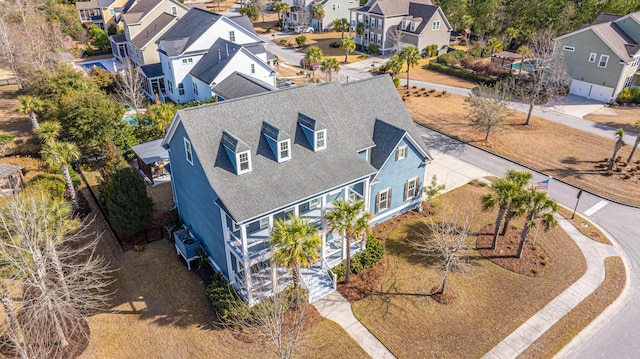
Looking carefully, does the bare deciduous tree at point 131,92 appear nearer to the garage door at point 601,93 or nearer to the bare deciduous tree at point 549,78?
the bare deciduous tree at point 549,78

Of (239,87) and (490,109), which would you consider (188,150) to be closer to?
(239,87)

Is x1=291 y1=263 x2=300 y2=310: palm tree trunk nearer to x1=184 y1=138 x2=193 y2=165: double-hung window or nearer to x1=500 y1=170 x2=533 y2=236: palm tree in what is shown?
x1=184 y1=138 x2=193 y2=165: double-hung window

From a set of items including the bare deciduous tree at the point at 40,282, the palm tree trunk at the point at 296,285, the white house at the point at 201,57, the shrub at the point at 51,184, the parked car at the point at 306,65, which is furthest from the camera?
the parked car at the point at 306,65

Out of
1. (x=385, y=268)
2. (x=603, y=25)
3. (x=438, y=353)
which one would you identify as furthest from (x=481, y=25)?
(x=438, y=353)

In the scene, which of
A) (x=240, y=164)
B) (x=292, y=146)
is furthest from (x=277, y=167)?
(x=240, y=164)

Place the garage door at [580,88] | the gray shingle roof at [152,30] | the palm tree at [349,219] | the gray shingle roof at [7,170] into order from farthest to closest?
the gray shingle roof at [152,30], the garage door at [580,88], the gray shingle roof at [7,170], the palm tree at [349,219]

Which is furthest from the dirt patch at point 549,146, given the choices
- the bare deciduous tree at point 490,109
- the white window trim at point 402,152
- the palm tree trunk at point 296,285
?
the palm tree trunk at point 296,285
